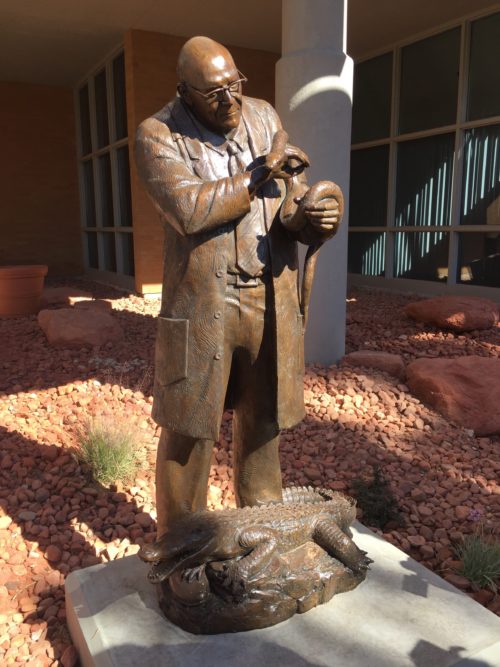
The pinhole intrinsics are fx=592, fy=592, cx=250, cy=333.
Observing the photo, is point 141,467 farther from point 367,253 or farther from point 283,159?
point 367,253

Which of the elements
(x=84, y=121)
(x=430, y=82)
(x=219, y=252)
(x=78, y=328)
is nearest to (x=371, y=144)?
(x=430, y=82)

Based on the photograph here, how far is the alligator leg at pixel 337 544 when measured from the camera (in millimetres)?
2365

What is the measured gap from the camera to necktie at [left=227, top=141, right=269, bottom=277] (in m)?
2.08

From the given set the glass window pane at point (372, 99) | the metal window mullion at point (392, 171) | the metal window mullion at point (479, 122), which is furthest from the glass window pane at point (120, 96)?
the metal window mullion at point (479, 122)

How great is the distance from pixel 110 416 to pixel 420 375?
265 cm

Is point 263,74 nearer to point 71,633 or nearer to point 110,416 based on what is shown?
point 110,416

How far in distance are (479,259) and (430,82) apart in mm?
2933

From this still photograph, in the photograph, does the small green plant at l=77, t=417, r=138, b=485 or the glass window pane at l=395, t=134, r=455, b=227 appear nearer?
the small green plant at l=77, t=417, r=138, b=485

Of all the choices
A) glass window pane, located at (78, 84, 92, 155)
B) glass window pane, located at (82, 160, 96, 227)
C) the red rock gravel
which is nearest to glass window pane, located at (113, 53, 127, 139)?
glass window pane, located at (78, 84, 92, 155)

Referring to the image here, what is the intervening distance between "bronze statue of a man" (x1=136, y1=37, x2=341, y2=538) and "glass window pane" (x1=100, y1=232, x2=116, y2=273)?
10.1 metres

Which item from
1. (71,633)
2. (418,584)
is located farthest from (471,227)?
(71,633)

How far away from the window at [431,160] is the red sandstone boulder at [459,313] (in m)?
1.71

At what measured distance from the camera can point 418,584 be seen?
2.44 metres

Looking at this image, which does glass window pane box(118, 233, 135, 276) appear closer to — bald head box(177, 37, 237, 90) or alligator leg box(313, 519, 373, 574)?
alligator leg box(313, 519, 373, 574)
